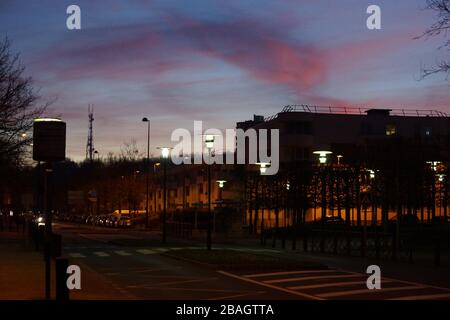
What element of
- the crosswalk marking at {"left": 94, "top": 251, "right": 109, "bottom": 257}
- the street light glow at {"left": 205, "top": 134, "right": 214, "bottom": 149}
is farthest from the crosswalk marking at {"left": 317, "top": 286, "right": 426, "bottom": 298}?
the crosswalk marking at {"left": 94, "top": 251, "right": 109, "bottom": 257}

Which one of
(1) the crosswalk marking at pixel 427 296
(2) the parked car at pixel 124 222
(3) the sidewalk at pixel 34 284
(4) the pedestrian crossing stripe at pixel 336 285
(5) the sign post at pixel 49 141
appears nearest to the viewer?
(5) the sign post at pixel 49 141

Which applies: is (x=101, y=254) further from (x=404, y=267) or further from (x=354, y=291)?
(x=354, y=291)

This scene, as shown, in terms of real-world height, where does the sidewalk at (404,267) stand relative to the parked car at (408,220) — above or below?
below

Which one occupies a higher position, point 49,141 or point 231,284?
point 49,141

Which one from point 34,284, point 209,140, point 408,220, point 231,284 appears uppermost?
point 209,140

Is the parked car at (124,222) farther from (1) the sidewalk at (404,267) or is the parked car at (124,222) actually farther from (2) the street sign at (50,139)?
(2) the street sign at (50,139)

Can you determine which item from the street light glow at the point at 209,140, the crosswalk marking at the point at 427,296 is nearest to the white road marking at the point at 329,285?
the crosswalk marking at the point at 427,296

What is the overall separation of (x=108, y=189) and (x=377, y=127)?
44.6 metres

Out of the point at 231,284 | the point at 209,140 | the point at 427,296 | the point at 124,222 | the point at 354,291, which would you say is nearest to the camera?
the point at 427,296

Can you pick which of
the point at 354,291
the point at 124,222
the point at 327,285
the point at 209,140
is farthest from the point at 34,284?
the point at 124,222

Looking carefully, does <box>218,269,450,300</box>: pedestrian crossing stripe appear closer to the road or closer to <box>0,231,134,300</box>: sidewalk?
the road

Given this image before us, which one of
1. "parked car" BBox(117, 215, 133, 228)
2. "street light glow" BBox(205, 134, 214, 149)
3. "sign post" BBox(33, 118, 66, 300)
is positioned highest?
"street light glow" BBox(205, 134, 214, 149)
